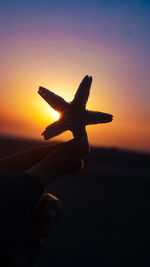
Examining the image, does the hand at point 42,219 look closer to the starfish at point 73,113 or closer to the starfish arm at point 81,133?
the starfish arm at point 81,133

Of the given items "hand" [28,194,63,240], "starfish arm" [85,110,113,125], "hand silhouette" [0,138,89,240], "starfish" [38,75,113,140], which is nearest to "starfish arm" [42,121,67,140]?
"starfish" [38,75,113,140]

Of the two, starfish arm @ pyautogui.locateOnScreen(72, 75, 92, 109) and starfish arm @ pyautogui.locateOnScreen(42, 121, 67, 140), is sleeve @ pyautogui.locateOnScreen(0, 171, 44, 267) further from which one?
starfish arm @ pyautogui.locateOnScreen(72, 75, 92, 109)

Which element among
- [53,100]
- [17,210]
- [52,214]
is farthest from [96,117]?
[17,210]

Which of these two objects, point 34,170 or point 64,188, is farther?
point 64,188

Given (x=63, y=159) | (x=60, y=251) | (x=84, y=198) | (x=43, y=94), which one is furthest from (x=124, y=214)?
(x=63, y=159)

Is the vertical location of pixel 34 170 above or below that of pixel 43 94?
below

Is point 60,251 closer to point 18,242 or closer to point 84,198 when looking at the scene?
point 84,198

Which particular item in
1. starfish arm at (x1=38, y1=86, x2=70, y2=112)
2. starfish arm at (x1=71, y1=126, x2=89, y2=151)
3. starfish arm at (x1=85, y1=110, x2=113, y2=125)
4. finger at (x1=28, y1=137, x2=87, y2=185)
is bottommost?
finger at (x1=28, y1=137, x2=87, y2=185)
